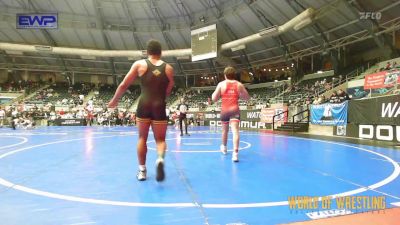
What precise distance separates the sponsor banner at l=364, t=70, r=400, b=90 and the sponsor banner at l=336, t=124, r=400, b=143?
229 cm

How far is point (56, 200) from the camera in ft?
10.4

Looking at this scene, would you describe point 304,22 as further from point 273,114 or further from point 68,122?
point 68,122

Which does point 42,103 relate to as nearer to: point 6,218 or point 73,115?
point 73,115

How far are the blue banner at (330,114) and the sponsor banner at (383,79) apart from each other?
1671 millimetres

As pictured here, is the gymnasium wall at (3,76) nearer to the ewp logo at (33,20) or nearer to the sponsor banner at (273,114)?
the ewp logo at (33,20)

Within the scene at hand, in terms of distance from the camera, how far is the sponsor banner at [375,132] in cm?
995

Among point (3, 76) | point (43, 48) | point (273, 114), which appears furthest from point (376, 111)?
point (3, 76)

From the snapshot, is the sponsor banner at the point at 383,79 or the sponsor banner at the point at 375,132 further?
the sponsor banner at the point at 383,79

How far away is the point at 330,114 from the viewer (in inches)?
562

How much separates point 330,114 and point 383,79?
2.73m

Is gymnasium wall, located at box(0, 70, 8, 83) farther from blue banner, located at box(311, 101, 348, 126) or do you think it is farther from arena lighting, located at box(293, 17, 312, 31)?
blue banner, located at box(311, 101, 348, 126)

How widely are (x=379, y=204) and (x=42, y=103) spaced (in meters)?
37.0

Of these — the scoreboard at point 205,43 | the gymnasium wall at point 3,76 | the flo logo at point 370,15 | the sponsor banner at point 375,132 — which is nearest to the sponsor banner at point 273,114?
the sponsor banner at point 375,132

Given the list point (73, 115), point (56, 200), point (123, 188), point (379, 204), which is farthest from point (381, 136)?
point (73, 115)
